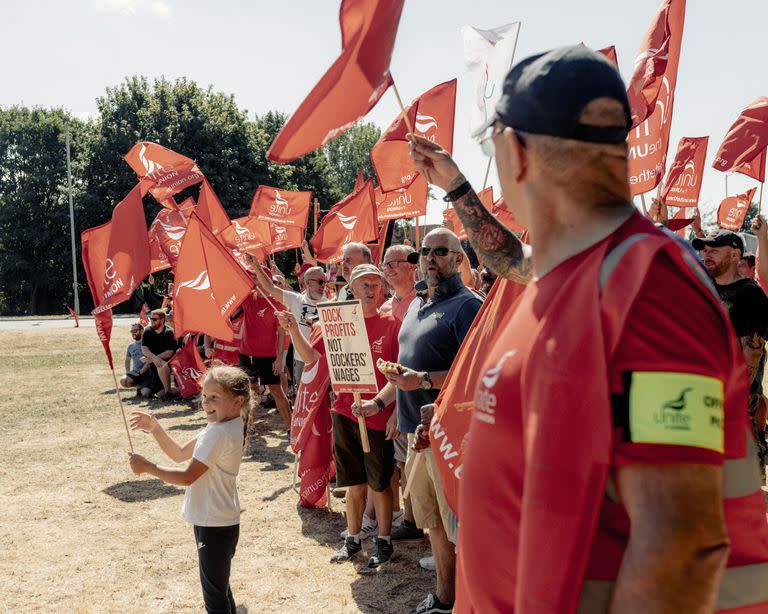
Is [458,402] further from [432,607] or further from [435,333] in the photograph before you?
[432,607]

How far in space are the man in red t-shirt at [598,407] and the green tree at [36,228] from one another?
44.4 metres

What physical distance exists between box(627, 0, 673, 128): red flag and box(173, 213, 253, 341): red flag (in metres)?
3.56

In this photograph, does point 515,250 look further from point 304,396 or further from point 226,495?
point 304,396

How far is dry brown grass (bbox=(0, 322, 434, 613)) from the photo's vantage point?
4.64 m

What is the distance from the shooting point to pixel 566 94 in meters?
1.11

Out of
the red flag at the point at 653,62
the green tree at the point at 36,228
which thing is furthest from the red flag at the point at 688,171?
the green tree at the point at 36,228

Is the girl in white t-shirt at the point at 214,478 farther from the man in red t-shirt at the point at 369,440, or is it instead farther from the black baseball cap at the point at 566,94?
the black baseball cap at the point at 566,94

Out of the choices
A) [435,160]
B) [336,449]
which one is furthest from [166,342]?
[435,160]

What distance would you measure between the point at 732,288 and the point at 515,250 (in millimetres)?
3936

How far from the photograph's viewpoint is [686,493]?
3.10 ft

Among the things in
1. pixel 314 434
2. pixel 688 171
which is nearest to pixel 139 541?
pixel 314 434

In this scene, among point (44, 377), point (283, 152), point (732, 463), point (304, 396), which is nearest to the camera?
point (732, 463)

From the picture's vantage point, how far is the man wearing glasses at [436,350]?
14.1 feet

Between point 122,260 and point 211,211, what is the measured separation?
3.47 metres
